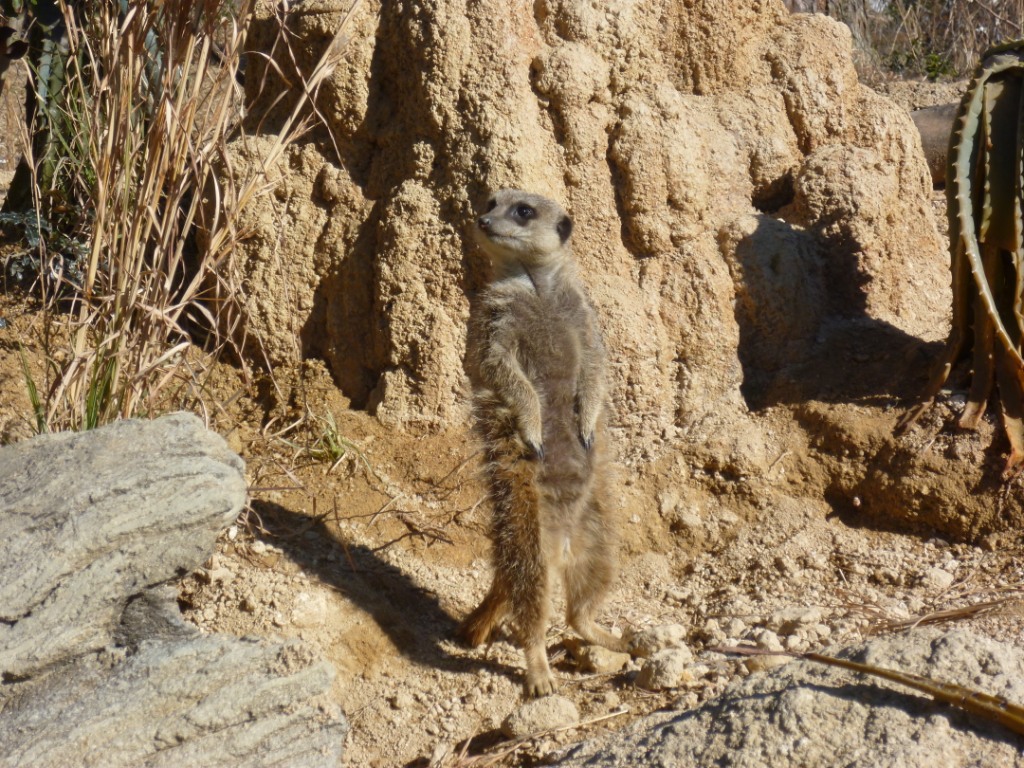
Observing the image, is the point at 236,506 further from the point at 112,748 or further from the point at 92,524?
the point at 112,748

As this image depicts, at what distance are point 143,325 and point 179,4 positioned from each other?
87cm

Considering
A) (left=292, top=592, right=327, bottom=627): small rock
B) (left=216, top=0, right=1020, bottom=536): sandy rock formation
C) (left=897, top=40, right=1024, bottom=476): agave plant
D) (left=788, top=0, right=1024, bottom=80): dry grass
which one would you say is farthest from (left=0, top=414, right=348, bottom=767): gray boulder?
(left=788, top=0, right=1024, bottom=80): dry grass

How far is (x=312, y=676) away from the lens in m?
2.30

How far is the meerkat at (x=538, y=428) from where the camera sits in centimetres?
315

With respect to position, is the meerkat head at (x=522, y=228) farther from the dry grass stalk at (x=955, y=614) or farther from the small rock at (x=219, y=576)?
the dry grass stalk at (x=955, y=614)

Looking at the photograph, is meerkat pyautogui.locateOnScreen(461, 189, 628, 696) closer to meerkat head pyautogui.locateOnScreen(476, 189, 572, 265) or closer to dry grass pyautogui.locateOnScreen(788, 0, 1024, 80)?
meerkat head pyautogui.locateOnScreen(476, 189, 572, 265)

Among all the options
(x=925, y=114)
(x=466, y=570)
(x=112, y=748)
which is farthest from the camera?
(x=925, y=114)

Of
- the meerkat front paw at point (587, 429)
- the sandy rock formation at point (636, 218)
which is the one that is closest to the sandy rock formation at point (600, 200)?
the sandy rock formation at point (636, 218)

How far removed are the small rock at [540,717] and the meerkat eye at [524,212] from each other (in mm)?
1416

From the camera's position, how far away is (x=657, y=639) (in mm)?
3127

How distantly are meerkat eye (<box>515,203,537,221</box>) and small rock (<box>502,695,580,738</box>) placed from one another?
142 centimetres

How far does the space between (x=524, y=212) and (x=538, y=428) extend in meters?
0.67

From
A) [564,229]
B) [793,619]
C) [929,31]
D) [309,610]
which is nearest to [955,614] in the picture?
[793,619]

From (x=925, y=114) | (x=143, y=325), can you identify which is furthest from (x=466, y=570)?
(x=925, y=114)
